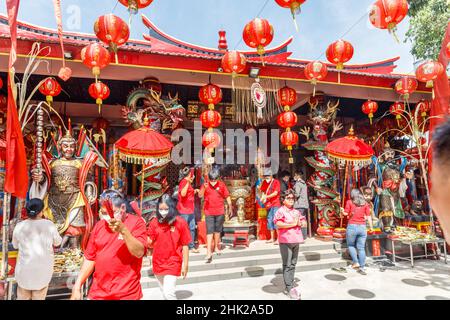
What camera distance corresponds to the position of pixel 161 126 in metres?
6.71

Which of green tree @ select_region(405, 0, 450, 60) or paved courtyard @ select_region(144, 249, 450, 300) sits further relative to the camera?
green tree @ select_region(405, 0, 450, 60)

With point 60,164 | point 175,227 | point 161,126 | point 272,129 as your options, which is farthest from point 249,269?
point 272,129

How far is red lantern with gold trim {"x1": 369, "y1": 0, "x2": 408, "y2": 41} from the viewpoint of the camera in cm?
414

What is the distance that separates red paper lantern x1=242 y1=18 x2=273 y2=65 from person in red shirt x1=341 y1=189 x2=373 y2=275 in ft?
12.1

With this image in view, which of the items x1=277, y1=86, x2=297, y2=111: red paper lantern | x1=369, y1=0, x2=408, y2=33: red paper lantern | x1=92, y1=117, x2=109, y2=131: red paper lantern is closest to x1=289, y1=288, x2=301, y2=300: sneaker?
x1=277, y1=86, x2=297, y2=111: red paper lantern

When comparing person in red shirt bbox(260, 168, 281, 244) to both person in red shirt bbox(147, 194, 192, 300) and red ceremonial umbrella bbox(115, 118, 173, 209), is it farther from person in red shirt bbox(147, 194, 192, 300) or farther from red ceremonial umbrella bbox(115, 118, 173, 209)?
person in red shirt bbox(147, 194, 192, 300)

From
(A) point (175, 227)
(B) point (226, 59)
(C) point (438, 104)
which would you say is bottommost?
(A) point (175, 227)

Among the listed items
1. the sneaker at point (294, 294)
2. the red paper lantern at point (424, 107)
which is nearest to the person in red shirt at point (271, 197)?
the sneaker at point (294, 294)

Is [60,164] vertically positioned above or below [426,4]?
below


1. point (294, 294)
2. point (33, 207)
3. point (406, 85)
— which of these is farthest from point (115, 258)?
point (406, 85)

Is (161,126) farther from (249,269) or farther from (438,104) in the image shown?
(438,104)

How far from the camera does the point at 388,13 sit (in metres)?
4.19

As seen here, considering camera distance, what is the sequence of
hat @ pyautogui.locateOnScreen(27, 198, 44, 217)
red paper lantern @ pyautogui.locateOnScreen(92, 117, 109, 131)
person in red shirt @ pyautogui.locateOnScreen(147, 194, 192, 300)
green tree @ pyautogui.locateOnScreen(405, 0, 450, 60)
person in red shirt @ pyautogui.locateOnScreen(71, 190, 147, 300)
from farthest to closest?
1. green tree @ pyautogui.locateOnScreen(405, 0, 450, 60)
2. red paper lantern @ pyautogui.locateOnScreen(92, 117, 109, 131)
3. hat @ pyautogui.locateOnScreen(27, 198, 44, 217)
4. person in red shirt @ pyautogui.locateOnScreen(147, 194, 192, 300)
5. person in red shirt @ pyautogui.locateOnScreen(71, 190, 147, 300)

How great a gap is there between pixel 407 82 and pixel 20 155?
28.0 ft
